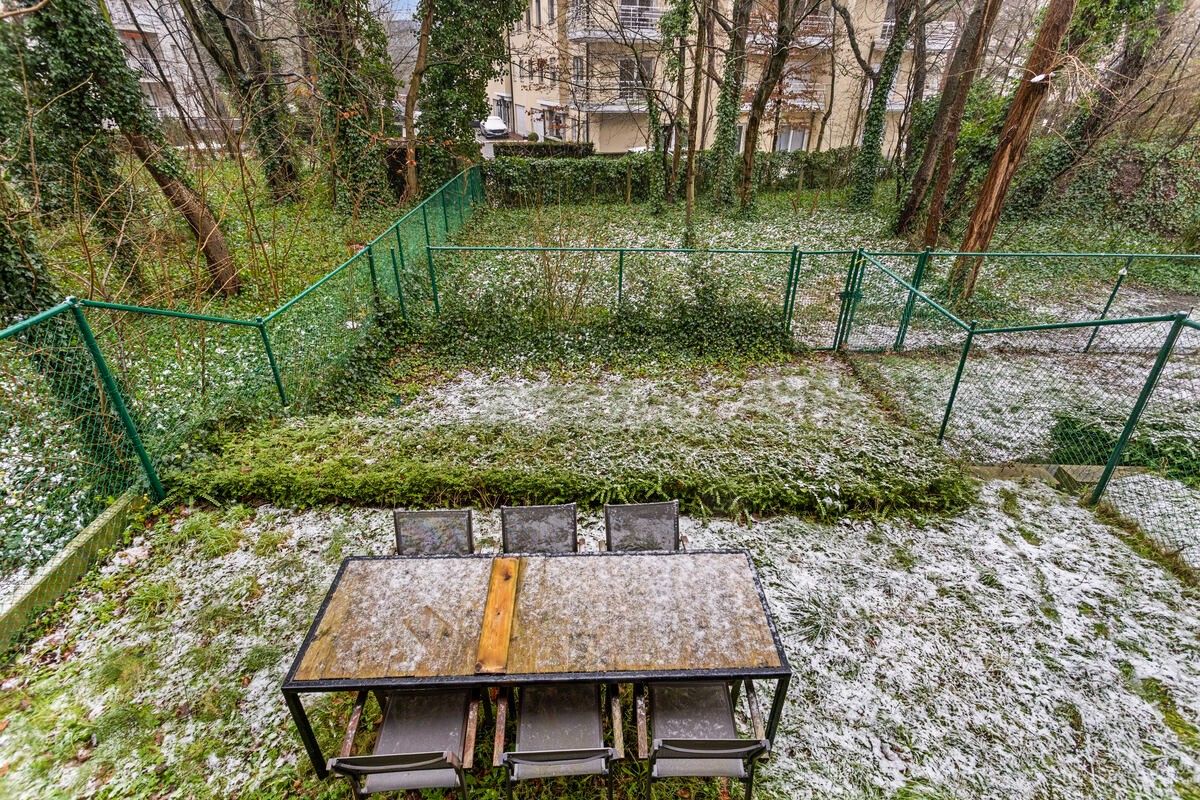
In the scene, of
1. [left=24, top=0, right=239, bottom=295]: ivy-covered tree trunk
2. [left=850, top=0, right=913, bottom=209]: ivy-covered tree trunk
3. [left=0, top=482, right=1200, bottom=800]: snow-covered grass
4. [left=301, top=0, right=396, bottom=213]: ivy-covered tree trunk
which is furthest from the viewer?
[left=850, top=0, right=913, bottom=209]: ivy-covered tree trunk

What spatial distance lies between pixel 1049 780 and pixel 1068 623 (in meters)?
1.33

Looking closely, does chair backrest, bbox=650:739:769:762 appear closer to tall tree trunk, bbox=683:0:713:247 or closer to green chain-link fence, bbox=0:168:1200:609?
green chain-link fence, bbox=0:168:1200:609

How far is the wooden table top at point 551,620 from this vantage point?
258 centimetres

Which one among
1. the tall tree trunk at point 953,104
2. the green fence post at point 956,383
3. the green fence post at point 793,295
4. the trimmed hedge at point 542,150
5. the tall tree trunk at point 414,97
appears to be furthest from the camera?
the trimmed hedge at point 542,150

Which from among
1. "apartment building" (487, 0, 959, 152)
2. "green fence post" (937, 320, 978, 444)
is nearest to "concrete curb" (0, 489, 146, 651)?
"green fence post" (937, 320, 978, 444)

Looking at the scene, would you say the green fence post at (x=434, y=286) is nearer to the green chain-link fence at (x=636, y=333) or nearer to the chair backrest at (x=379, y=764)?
the green chain-link fence at (x=636, y=333)

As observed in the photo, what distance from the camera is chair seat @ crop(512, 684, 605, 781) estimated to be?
2455mm

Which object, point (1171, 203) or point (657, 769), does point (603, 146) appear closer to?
point (1171, 203)

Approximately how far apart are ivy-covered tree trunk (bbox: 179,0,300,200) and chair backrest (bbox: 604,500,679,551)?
35.6 feet

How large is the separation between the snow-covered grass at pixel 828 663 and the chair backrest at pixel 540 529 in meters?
0.84

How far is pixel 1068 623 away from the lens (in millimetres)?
3807

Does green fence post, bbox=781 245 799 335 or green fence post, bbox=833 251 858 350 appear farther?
green fence post, bbox=781 245 799 335

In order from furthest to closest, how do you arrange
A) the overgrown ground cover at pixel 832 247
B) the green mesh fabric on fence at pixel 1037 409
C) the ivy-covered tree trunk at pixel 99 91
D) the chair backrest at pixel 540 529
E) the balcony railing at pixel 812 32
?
the balcony railing at pixel 812 32
the overgrown ground cover at pixel 832 247
the ivy-covered tree trunk at pixel 99 91
the green mesh fabric on fence at pixel 1037 409
the chair backrest at pixel 540 529

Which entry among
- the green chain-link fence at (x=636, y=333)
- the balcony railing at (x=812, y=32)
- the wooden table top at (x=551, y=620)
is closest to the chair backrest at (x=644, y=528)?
the wooden table top at (x=551, y=620)
